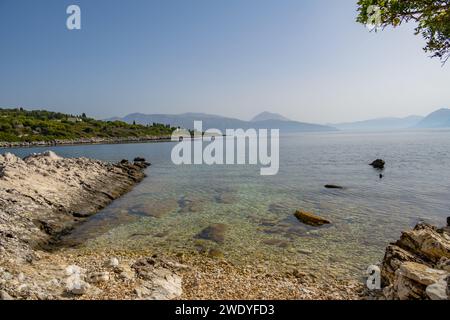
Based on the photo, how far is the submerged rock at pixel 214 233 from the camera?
16.8m

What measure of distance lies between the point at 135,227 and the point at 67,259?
6.26m

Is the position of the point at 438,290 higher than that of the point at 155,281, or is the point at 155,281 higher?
the point at 438,290

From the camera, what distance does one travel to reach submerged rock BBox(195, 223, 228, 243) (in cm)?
1678

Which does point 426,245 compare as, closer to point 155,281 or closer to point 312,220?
point 312,220

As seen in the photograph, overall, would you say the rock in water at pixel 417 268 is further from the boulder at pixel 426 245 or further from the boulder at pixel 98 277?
the boulder at pixel 98 277

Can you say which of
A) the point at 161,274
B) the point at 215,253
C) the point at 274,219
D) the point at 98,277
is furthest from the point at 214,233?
the point at 98,277

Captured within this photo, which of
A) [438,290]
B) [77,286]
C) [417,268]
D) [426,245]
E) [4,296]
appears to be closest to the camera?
[438,290]

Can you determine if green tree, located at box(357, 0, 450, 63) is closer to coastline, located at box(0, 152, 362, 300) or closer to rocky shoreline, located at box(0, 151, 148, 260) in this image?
coastline, located at box(0, 152, 362, 300)

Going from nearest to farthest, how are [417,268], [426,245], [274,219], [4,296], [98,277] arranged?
1. [4,296]
2. [417,268]
3. [98,277]
4. [426,245]
5. [274,219]

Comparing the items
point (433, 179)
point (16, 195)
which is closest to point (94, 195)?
point (16, 195)

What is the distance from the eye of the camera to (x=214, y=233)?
17.7 metres

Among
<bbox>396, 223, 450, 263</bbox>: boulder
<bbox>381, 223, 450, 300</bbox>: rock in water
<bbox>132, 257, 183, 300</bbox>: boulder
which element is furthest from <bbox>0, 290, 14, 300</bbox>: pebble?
<bbox>396, 223, 450, 263</bbox>: boulder

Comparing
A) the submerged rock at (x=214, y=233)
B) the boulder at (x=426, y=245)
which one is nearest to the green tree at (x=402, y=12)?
the boulder at (x=426, y=245)

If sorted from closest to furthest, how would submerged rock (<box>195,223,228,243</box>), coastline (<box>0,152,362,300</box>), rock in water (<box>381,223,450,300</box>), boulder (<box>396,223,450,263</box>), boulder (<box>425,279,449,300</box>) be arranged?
boulder (<box>425,279,449,300</box>)
rock in water (<box>381,223,450,300</box>)
coastline (<box>0,152,362,300</box>)
boulder (<box>396,223,450,263</box>)
submerged rock (<box>195,223,228,243</box>)
